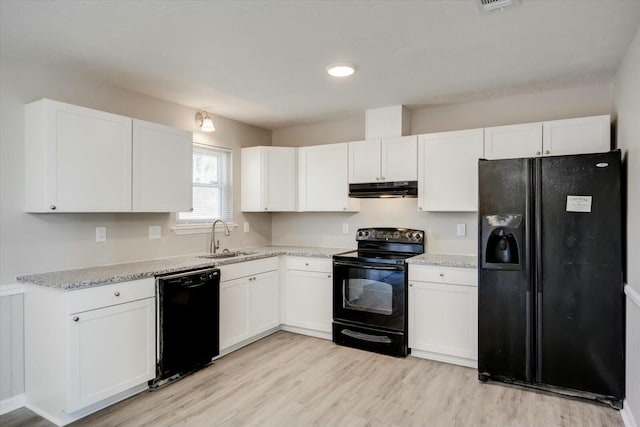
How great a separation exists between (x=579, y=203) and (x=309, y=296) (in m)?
2.51

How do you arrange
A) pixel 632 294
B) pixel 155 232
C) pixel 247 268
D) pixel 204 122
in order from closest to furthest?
1. pixel 632 294
2. pixel 155 232
3. pixel 247 268
4. pixel 204 122

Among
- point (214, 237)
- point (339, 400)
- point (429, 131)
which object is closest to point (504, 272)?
point (339, 400)

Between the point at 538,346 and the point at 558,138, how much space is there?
164cm

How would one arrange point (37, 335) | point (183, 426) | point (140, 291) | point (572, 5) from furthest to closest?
point (140, 291)
point (37, 335)
point (183, 426)
point (572, 5)

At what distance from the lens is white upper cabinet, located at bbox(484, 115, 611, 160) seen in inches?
119

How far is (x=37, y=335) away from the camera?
2570 mm

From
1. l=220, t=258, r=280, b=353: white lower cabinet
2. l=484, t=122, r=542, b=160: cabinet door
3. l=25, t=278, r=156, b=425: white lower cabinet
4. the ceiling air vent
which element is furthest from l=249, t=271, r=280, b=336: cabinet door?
the ceiling air vent

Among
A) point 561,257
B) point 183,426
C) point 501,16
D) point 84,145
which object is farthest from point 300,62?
point 183,426

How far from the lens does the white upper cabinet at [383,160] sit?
12.3ft

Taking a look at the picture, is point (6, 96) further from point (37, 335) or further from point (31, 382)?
point (31, 382)

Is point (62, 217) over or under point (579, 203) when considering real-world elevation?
under

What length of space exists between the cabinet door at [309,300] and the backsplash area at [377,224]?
2.24ft

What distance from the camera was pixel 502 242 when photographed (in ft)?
9.62

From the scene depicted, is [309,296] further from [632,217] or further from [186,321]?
[632,217]
